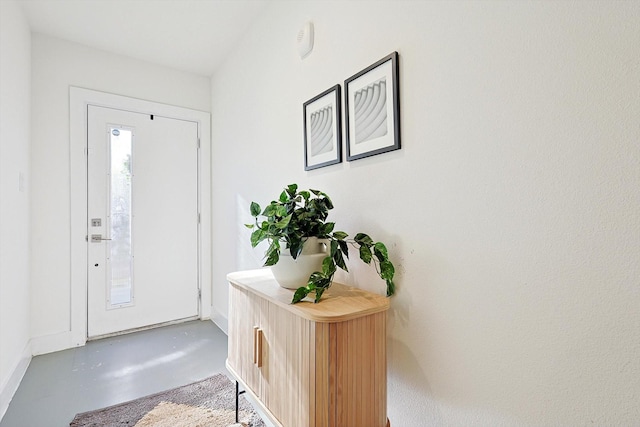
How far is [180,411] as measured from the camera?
5.68 ft

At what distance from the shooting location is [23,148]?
2.24m

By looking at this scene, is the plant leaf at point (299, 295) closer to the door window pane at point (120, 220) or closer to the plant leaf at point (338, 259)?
the plant leaf at point (338, 259)

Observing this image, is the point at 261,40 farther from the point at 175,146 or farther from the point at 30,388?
the point at 30,388

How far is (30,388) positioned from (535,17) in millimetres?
3124

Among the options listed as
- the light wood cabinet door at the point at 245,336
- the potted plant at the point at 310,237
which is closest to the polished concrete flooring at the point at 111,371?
the light wood cabinet door at the point at 245,336

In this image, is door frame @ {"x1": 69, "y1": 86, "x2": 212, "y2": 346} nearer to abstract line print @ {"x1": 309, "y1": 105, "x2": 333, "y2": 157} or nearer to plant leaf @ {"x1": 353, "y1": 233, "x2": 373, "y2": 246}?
abstract line print @ {"x1": 309, "y1": 105, "x2": 333, "y2": 157}

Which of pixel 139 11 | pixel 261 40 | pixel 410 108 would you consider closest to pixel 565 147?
pixel 410 108

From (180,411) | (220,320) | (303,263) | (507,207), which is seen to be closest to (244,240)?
(220,320)

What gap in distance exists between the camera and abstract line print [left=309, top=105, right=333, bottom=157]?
5.13ft

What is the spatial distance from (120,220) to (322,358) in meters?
2.65

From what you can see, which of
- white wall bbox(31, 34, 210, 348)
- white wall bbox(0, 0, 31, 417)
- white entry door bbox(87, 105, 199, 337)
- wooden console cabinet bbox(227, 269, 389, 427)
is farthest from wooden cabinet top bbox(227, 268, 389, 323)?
white wall bbox(31, 34, 210, 348)

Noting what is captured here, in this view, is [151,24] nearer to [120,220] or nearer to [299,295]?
[120,220]

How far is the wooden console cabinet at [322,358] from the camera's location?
0.98 metres

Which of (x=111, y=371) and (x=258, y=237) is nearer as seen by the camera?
(x=258, y=237)
